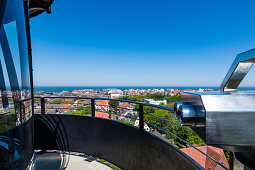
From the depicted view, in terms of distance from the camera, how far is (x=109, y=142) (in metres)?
2.60

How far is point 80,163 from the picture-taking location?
2.78 meters

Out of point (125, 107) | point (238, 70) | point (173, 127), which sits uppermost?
point (238, 70)

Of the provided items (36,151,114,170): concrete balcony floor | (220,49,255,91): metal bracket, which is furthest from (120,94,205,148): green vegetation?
(36,151,114,170): concrete balcony floor

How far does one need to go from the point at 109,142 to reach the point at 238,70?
2.61 m

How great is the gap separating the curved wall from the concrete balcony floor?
0.14 meters

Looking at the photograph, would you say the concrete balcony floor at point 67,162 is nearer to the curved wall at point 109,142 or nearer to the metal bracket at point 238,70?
the curved wall at point 109,142

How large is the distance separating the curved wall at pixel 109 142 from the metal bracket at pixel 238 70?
1014 mm

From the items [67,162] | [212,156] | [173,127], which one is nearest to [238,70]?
[212,156]

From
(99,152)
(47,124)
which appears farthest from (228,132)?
(47,124)

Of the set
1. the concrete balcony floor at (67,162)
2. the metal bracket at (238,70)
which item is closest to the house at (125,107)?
the concrete balcony floor at (67,162)

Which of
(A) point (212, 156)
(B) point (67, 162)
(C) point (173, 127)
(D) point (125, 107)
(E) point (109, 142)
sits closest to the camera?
(A) point (212, 156)

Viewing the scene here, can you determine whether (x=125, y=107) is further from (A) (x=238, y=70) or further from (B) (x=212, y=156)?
(A) (x=238, y=70)

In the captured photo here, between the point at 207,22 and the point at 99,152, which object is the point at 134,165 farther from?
the point at 207,22

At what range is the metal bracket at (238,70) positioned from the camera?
0.98ft
